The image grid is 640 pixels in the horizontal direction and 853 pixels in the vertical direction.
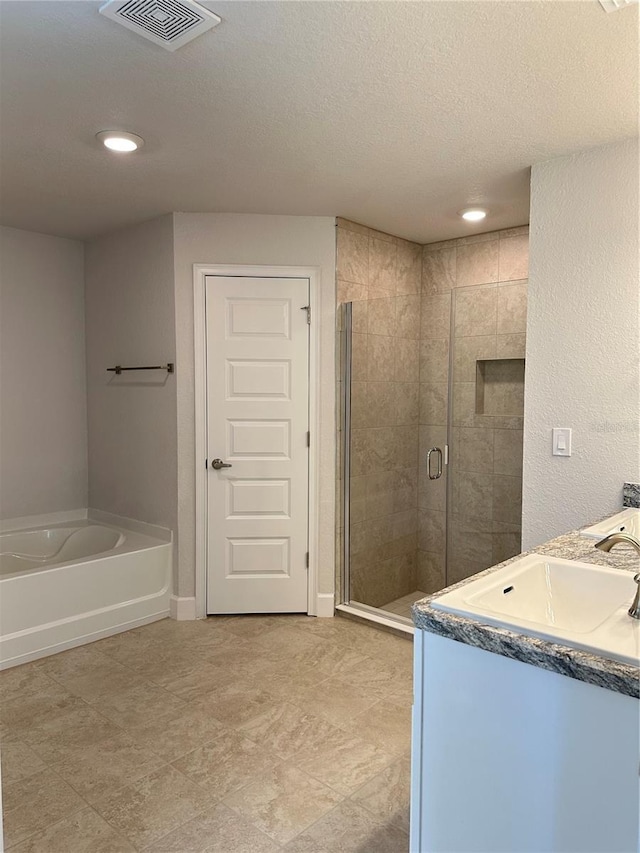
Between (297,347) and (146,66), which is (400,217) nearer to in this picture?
(297,347)

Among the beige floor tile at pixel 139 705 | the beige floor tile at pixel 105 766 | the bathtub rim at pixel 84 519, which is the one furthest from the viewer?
the bathtub rim at pixel 84 519

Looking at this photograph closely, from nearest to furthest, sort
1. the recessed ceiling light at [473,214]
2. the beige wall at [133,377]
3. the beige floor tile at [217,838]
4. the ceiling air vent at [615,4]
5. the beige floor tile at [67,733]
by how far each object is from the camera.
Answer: the ceiling air vent at [615,4], the beige floor tile at [217,838], the beige floor tile at [67,733], the recessed ceiling light at [473,214], the beige wall at [133,377]

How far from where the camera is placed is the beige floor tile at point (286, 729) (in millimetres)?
2387

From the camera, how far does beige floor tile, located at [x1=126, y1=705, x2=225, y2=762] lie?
236 centimetres

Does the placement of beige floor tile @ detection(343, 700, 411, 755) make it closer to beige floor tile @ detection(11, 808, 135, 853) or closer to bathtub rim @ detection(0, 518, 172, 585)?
beige floor tile @ detection(11, 808, 135, 853)

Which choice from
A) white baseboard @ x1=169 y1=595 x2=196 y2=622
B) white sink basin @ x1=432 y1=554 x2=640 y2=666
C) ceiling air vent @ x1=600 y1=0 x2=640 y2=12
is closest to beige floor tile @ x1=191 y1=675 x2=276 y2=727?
white baseboard @ x1=169 y1=595 x2=196 y2=622

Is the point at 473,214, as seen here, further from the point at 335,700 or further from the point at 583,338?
the point at 335,700

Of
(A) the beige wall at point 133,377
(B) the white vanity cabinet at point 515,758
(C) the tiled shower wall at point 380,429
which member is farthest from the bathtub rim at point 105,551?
(B) the white vanity cabinet at point 515,758

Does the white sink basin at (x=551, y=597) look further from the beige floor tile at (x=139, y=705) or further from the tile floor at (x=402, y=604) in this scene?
the tile floor at (x=402, y=604)

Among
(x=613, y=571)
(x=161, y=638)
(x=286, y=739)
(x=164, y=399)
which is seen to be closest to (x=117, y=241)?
(x=164, y=399)

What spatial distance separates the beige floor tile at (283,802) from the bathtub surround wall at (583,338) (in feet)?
4.62

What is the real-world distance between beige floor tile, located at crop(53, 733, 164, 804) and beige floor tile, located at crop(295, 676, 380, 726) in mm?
699

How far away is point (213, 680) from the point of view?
9.58ft

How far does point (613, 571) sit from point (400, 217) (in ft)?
8.59
